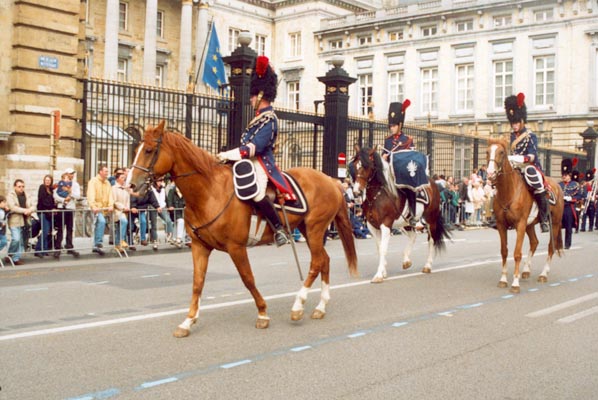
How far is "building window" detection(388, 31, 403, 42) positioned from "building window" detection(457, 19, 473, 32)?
494 centimetres

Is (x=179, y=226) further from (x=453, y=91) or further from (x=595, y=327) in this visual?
(x=453, y=91)

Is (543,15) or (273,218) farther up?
(543,15)

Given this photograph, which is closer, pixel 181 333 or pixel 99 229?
pixel 181 333

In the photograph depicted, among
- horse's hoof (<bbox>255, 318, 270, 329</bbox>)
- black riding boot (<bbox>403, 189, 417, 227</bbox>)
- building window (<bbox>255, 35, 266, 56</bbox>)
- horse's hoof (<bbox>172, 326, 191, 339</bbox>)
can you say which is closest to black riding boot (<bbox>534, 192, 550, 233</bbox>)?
black riding boot (<bbox>403, 189, 417, 227</bbox>)

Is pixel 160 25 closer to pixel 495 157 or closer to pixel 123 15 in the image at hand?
pixel 123 15

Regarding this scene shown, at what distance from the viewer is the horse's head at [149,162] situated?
268 inches

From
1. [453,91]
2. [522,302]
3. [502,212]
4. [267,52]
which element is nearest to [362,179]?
[502,212]

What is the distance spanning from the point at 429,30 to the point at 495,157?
45602mm

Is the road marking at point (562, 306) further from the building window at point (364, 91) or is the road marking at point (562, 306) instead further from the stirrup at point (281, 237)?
the building window at point (364, 91)

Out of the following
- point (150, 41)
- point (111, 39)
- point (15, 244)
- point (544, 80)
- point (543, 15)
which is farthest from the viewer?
point (544, 80)

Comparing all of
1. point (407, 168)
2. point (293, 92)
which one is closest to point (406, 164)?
point (407, 168)

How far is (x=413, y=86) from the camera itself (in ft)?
181

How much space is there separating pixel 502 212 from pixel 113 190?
9118mm

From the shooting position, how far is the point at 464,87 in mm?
52844
